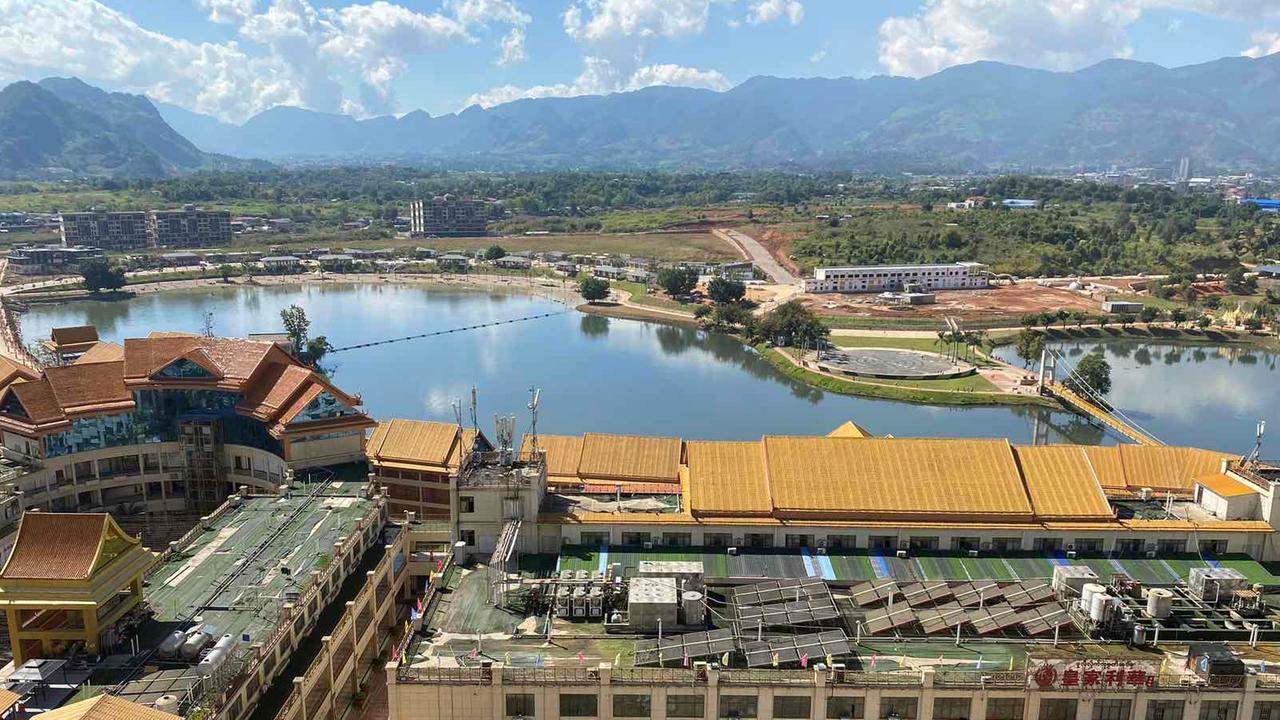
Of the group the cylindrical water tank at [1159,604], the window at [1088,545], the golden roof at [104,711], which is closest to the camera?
the golden roof at [104,711]

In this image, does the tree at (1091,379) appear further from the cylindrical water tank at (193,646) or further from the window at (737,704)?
the cylindrical water tank at (193,646)

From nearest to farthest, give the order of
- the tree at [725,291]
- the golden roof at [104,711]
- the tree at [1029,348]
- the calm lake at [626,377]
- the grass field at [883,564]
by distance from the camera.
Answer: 1. the golden roof at [104,711]
2. the grass field at [883,564]
3. the calm lake at [626,377]
4. the tree at [1029,348]
5. the tree at [725,291]

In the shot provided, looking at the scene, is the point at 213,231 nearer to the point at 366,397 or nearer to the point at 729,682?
the point at 366,397

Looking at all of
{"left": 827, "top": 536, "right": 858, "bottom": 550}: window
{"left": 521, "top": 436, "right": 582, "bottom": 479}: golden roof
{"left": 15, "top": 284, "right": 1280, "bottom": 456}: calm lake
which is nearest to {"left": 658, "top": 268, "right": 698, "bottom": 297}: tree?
{"left": 15, "top": 284, "right": 1280, "bottom": 456}: calm lake

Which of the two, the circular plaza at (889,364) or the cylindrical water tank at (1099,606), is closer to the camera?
the cylindrical water tank at (1099,606)

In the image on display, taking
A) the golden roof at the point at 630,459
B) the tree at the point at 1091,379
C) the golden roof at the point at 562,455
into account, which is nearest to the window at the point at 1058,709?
the golden roof at the point at 630,459

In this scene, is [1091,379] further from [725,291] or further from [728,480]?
[728,480]
